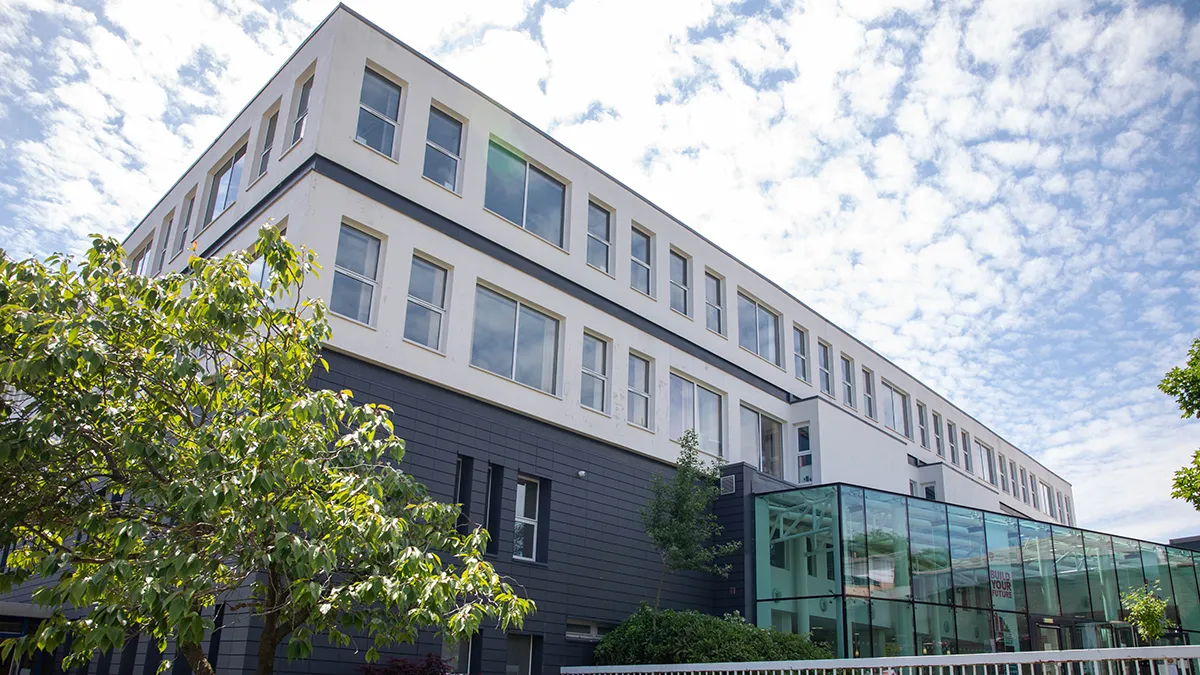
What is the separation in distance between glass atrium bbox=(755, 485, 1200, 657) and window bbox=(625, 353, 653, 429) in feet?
10.7

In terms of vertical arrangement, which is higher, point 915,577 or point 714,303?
point 714,303

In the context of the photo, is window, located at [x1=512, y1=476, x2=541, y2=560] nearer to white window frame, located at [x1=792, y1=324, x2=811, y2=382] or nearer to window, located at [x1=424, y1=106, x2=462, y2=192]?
window, located at [x1=424, y1=106, x2=462, y2=192]

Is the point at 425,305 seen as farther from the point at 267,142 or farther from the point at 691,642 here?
the point at 691,642

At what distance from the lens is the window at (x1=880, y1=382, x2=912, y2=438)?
31.6 m

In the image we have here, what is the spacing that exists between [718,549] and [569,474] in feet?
12.1

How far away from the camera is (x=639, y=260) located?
74.7 feet

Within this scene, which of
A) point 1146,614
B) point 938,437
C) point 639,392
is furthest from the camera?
point 938,437

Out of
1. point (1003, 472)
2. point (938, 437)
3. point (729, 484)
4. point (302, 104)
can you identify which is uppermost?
point (302, 104)

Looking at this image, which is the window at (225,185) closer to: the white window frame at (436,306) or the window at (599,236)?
the white window frame at (436,306)

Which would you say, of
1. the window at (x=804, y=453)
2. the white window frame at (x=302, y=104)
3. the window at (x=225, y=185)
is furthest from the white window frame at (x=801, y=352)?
the window at (x=225, y=185)

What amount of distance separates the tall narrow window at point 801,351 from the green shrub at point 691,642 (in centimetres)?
1062

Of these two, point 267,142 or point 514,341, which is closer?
point 514,341

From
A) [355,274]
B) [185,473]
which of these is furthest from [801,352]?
[185,473]

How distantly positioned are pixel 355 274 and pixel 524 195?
507 cm
